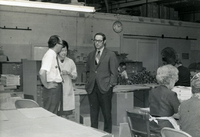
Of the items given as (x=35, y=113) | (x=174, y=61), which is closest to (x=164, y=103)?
(x=35, y=113)

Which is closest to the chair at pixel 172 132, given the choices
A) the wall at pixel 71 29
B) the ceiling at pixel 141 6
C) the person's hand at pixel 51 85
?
the person's hand at pixel 51 85

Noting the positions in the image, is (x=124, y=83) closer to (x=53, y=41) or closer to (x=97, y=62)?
(x=97, y=62)

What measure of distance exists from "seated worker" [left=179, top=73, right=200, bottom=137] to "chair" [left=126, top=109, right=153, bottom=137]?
0.36 metres

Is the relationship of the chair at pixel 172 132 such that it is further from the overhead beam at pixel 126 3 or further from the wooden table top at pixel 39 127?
the overhead beam at pixel 126 3

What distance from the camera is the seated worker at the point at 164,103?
314 centimetres

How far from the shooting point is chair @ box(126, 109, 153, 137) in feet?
9.53

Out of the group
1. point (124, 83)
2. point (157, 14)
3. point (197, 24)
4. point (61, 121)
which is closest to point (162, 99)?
point (61, 121)

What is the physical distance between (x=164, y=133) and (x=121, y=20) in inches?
342

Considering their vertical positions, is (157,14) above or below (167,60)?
above

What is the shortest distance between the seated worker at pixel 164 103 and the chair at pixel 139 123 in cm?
19

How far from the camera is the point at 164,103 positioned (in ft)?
10.4

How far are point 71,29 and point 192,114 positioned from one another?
291 inches

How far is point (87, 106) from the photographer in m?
6.55

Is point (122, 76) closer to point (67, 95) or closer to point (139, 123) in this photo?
point (67, 95)
